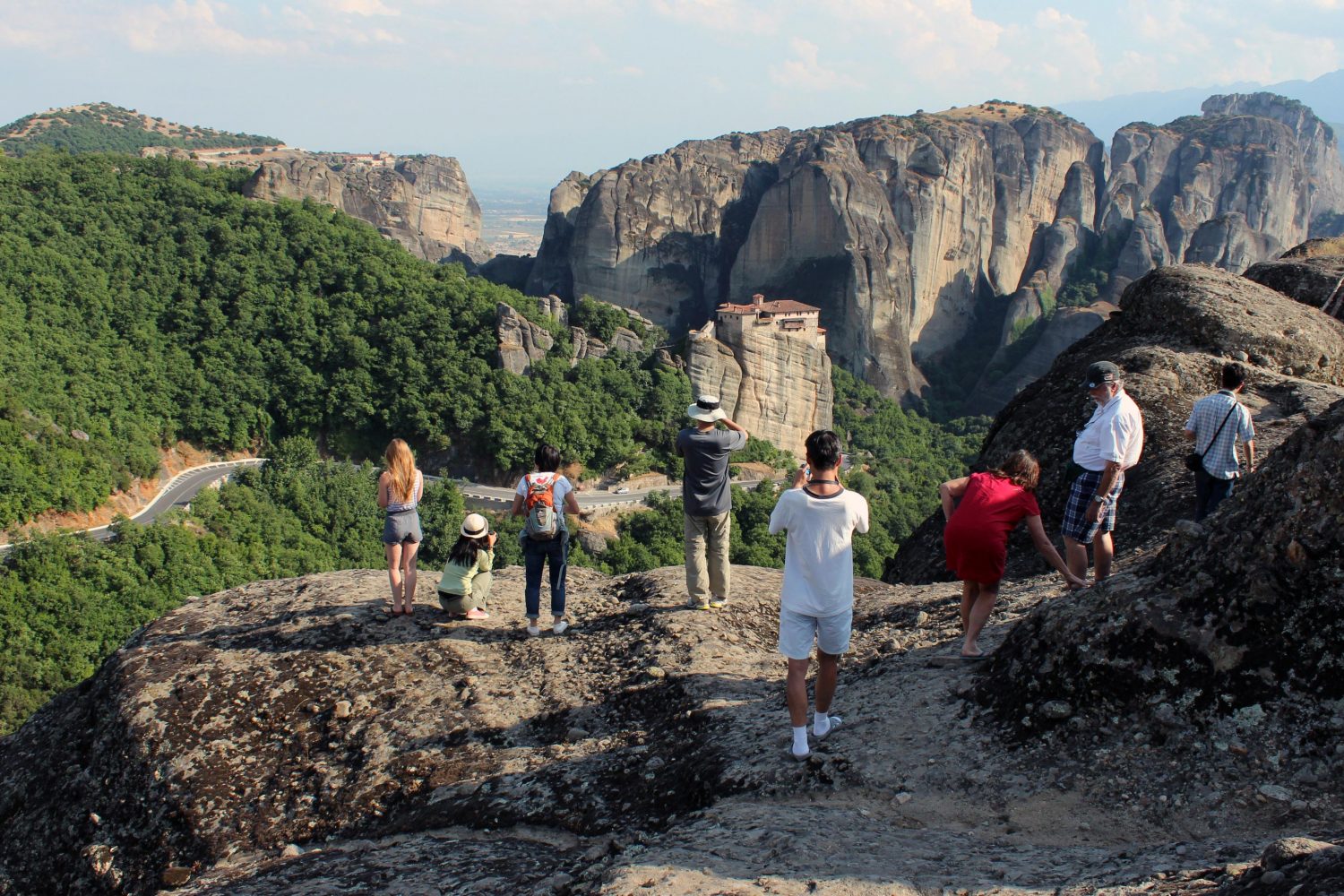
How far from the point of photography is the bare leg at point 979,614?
5.18m

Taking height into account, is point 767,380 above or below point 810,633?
below

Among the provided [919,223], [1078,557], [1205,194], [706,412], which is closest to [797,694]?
[1078,557]

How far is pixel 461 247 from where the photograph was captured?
73.5 meters

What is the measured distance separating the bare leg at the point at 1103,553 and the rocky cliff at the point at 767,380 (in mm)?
34599

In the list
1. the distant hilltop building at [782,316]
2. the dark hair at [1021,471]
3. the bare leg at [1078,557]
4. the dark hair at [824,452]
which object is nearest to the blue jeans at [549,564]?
the dark hair at [824,452]

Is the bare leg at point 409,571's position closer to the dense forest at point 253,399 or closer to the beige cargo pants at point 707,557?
the beige cargo pants at point 707,557

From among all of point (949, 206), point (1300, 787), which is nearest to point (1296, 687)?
point (1300, 787)

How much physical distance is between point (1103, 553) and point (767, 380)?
123 feet

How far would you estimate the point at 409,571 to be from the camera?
6.81 metres

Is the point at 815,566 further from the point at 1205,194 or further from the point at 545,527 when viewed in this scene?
the point at 1205,194

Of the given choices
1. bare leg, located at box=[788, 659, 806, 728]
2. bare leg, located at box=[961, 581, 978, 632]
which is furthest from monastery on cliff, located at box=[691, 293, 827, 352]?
bare leg, located at box=[788, 659, 806, 728]

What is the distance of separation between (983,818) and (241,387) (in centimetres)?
3740

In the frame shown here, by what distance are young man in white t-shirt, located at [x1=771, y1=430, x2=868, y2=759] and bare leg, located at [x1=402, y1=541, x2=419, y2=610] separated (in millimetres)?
3221

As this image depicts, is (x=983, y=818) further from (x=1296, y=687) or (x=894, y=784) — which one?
(x=1296, y=687)
